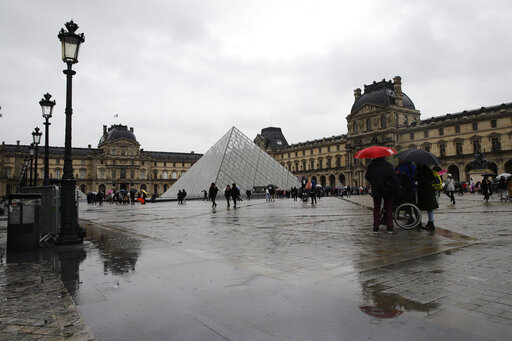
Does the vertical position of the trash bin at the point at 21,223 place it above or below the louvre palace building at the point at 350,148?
below

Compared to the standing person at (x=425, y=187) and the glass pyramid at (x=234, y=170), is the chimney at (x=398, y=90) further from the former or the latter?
the standing person at (x=425, y=187)

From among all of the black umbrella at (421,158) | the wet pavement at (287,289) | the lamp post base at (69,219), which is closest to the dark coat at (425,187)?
the black umbrella at (421,158)

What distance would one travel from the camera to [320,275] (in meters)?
3.30

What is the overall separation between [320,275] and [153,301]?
57.1 inches

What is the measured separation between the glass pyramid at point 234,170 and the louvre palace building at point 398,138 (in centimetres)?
2012

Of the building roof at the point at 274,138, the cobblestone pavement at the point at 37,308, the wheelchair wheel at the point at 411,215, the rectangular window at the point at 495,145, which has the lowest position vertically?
the cobblestone pavement at the point at 37,308

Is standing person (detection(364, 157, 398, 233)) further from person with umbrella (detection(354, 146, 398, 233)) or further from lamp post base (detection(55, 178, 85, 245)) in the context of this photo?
lamp post base (detection(55, 178, 85, 245))

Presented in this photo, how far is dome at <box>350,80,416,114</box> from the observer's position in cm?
6431

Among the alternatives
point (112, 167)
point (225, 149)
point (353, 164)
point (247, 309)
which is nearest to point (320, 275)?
point (247, 309)

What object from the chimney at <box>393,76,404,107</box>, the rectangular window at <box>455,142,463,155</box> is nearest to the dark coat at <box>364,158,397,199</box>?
the rectangular window at <box>455,142,463,155</box>

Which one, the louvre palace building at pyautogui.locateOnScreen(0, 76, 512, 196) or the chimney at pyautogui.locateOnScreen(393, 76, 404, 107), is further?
the chimney at pyautogui.locateOnScreen(393, 76, 404, 107)

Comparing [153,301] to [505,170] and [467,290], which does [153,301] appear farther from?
[505,170]

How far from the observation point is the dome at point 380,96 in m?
64.3

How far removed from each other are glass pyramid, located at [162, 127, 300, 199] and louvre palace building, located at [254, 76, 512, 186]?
20.1 m
